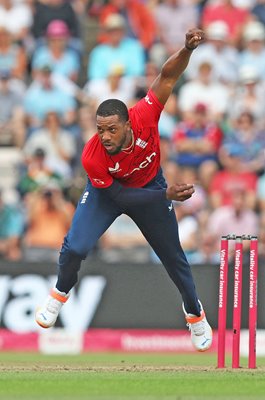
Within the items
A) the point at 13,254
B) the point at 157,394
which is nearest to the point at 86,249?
the point at 157,394

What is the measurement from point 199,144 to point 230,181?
698mm

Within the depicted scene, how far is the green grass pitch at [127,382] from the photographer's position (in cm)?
812

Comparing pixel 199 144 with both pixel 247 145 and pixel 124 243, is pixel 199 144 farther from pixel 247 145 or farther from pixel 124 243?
pixel 124 243

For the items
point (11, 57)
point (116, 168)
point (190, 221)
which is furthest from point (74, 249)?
point (11, 57)

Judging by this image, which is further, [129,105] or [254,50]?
[254,50]

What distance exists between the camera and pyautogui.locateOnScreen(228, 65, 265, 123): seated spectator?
52.9 feet

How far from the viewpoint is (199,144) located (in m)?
15.6

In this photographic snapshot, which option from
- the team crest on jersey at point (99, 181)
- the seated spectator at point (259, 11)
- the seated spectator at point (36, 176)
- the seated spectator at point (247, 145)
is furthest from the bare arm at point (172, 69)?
the seated spectator at point (259, 11)

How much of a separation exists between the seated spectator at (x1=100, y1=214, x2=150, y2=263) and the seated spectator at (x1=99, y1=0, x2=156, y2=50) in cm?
338

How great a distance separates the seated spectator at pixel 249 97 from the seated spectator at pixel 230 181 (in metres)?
0.84

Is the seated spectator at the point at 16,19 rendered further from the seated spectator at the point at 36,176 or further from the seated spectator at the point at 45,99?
the seated spectator at the point at 36,176

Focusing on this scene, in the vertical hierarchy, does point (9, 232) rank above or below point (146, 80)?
below

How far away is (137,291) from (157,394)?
567cm

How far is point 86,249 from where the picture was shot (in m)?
9.48
